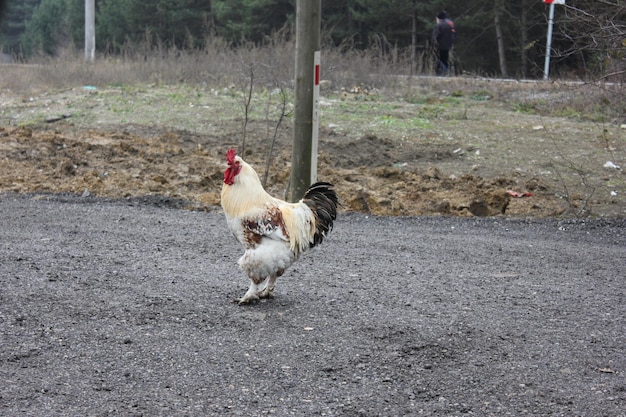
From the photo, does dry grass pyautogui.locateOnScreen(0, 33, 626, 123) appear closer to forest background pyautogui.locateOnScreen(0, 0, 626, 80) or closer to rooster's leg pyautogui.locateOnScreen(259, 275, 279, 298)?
forest background pyautogui.locateOnScreen(0, 0, 626, 80)

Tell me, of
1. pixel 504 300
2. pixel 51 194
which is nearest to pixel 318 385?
pixel 504 300

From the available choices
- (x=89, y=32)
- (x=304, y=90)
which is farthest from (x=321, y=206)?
(x=89, y=32)

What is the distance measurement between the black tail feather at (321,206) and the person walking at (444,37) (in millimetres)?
21319

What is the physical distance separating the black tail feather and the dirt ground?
13.3 feet

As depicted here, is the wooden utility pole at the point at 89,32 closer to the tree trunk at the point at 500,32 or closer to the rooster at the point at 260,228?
the tree trunk at the point at 500,32

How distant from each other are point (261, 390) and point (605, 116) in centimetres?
1471

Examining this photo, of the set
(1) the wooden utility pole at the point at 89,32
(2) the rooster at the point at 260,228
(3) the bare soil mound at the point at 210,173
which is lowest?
(3) the bare soil mound at the point at 210,173

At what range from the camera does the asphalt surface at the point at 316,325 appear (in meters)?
4.80

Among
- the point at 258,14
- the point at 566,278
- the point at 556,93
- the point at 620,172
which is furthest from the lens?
the point at 258,14

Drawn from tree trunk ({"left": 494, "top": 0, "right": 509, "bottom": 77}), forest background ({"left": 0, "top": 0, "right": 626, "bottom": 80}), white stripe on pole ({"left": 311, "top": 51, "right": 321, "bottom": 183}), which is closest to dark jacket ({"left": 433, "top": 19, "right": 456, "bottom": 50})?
forest background ({"left": 0, "top": 0, "right": 626, "bottom": 80})

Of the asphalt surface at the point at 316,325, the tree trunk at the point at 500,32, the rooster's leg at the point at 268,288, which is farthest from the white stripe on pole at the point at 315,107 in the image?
the tree trunk at the point at 500,32

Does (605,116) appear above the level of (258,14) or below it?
below

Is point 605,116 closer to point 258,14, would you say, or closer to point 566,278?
point 566,278

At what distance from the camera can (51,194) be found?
1142cm
